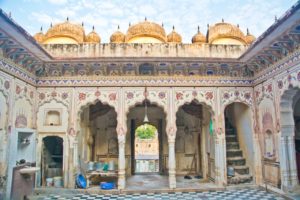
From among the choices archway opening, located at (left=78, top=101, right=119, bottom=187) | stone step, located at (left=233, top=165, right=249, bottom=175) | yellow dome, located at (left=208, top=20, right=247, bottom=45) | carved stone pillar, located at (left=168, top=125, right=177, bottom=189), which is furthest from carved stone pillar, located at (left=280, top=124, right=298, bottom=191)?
archway opening, located at (left=78, top=101, right=119, bottom=187)

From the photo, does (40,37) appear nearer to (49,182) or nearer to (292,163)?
(49,182)

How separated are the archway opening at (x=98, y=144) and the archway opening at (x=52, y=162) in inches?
34.6

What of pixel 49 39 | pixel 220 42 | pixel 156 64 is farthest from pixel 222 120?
pixel 49 39

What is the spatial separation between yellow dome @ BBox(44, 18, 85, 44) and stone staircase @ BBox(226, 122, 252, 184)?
7.47m

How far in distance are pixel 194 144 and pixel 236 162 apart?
2.69 meters

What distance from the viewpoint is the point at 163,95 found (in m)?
8.34

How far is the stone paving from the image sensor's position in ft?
22.7

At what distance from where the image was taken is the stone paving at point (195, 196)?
22.7 ft

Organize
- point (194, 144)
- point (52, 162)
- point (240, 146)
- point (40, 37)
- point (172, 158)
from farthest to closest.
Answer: point (194, 144) < point (40, 37) < point (240, 146) < point (52, 162) < point (172, 158)

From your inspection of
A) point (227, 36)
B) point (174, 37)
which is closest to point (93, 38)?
point (174, 37)

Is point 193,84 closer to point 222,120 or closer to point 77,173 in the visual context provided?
point 222,120

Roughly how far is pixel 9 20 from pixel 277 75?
22.8ft

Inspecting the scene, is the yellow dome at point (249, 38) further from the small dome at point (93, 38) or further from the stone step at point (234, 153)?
the small dome at point (93, 38)

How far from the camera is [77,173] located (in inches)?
326
